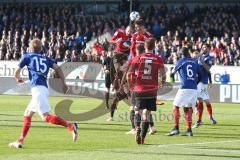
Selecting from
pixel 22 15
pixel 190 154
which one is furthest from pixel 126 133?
pixel 22 15

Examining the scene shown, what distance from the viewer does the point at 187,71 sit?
1902 cm

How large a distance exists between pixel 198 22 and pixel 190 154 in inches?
1157

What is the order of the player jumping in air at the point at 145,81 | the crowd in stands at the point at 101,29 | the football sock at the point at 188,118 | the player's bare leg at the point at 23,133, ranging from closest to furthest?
the player's bare leg at the point at 23,133 → the player jumping in air at the point at 145,81 → the football sock at the point at 188,118 → the crowd in stands at the point at 101,29

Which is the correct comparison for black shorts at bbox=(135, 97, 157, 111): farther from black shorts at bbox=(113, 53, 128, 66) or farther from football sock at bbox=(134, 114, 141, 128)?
black shorts at bbox=(113, 53, 128, 66)

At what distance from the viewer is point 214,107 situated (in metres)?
30.9

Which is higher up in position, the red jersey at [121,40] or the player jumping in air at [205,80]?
the red jersey at [121,40]

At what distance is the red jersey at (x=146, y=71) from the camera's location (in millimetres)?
16406

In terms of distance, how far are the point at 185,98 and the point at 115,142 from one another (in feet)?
9.35

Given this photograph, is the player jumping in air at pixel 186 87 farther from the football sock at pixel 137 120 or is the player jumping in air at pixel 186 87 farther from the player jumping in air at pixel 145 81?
the player jumping in air at pixel 145 81

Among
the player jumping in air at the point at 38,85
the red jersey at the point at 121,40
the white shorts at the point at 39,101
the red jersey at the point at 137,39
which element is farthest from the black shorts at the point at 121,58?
the white shorts at the point at 39,101

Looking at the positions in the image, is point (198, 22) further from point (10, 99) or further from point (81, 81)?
point (10, 99)

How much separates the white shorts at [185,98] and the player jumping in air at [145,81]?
7.59 feet

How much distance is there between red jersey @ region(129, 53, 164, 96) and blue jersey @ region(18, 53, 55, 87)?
1960mm

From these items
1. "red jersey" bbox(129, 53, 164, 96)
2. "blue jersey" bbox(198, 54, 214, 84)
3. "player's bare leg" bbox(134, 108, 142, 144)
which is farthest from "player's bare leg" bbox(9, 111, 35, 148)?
"blue jersey" bbox(198, 54, 214, 84)
